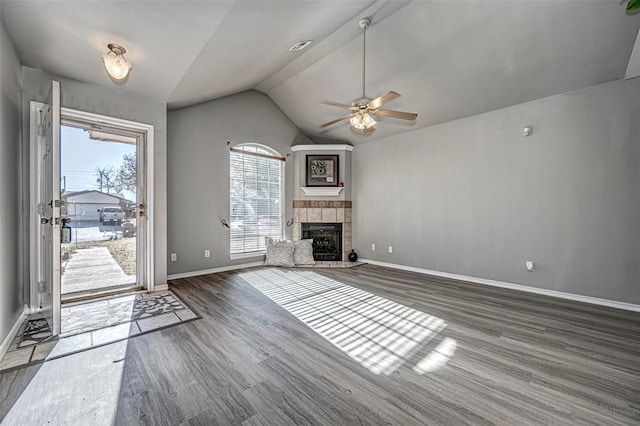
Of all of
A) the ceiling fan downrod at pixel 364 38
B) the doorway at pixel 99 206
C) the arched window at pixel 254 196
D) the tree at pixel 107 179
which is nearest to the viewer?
the doorway at pixel 99 206

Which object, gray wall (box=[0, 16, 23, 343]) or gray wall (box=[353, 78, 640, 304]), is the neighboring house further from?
gray wall (box=[353, 78, 640, 304])

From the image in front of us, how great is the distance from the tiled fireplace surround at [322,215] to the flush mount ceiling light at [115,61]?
3865 millimetres

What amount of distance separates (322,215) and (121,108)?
12.8 feet

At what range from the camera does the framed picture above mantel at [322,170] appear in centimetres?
598

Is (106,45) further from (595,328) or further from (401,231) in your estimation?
(595,328)

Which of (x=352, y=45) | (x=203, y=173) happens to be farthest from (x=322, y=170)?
(x=352, y=45)

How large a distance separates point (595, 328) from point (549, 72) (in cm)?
299

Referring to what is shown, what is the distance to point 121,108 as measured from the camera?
11.4ft

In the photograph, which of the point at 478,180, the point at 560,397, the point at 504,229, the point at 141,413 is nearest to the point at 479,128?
the point at 478,180

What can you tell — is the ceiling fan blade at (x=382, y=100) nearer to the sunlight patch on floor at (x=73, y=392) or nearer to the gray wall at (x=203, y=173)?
the gray wall at (x=203, y=173)

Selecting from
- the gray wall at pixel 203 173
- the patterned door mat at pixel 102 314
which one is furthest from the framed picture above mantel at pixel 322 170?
the patterned door mat at pixel 102 314

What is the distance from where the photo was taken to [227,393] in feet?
5.73

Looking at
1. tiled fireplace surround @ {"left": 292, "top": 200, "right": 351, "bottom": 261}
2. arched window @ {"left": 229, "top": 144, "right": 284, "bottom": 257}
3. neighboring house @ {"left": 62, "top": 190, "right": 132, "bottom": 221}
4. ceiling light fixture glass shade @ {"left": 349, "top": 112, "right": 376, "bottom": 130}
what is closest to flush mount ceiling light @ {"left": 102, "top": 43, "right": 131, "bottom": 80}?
neighboring house @ {"left": 62, "top": 190, "right": 132, "bottom": 221}

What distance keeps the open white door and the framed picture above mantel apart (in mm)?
4103
